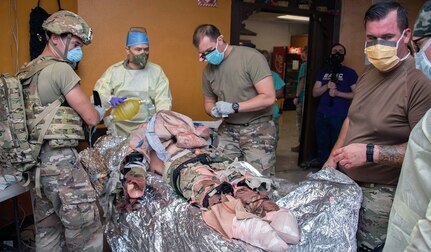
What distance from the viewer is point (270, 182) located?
194cm

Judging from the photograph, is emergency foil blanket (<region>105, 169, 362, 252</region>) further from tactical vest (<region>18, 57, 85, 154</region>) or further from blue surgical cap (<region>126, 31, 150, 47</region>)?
blue surgical cap (<region>126, 31, 150, 47</region>)

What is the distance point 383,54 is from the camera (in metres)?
1.61

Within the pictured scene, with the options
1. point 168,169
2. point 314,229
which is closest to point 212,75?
point 168,169

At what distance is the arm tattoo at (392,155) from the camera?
1.52 metres

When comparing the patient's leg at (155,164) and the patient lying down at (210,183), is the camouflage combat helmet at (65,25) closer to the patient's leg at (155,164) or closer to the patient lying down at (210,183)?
the patient lying down at (210,183)

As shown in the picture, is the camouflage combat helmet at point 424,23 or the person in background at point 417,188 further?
the camouflage combat helmet at point 424,23

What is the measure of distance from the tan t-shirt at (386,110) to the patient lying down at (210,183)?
50 centimetres

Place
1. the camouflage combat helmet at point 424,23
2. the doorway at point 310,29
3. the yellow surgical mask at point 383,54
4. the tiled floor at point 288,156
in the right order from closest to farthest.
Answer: the camouflage combat helmet at point 424,23 → the yellow surgical mask at point 383,54 → the doorway at point 310,29 → the tiled floor at point 288,156

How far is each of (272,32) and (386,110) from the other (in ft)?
33.6

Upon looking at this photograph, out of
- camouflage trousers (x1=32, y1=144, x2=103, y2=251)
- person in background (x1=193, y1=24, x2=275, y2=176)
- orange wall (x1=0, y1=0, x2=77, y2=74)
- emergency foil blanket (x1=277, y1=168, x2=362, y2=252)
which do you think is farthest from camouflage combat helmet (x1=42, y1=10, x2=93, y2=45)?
emergency foil blanket (x1=277, y1=168, x2=362, y2=252)

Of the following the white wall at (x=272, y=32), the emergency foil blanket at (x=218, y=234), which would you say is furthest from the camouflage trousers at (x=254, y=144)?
the white wall at (x=272, y=32)

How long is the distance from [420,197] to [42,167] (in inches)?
77.7

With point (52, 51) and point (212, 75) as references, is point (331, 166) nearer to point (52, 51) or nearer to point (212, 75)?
point (212, 75)

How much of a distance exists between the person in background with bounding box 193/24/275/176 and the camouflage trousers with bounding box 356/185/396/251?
106cm
